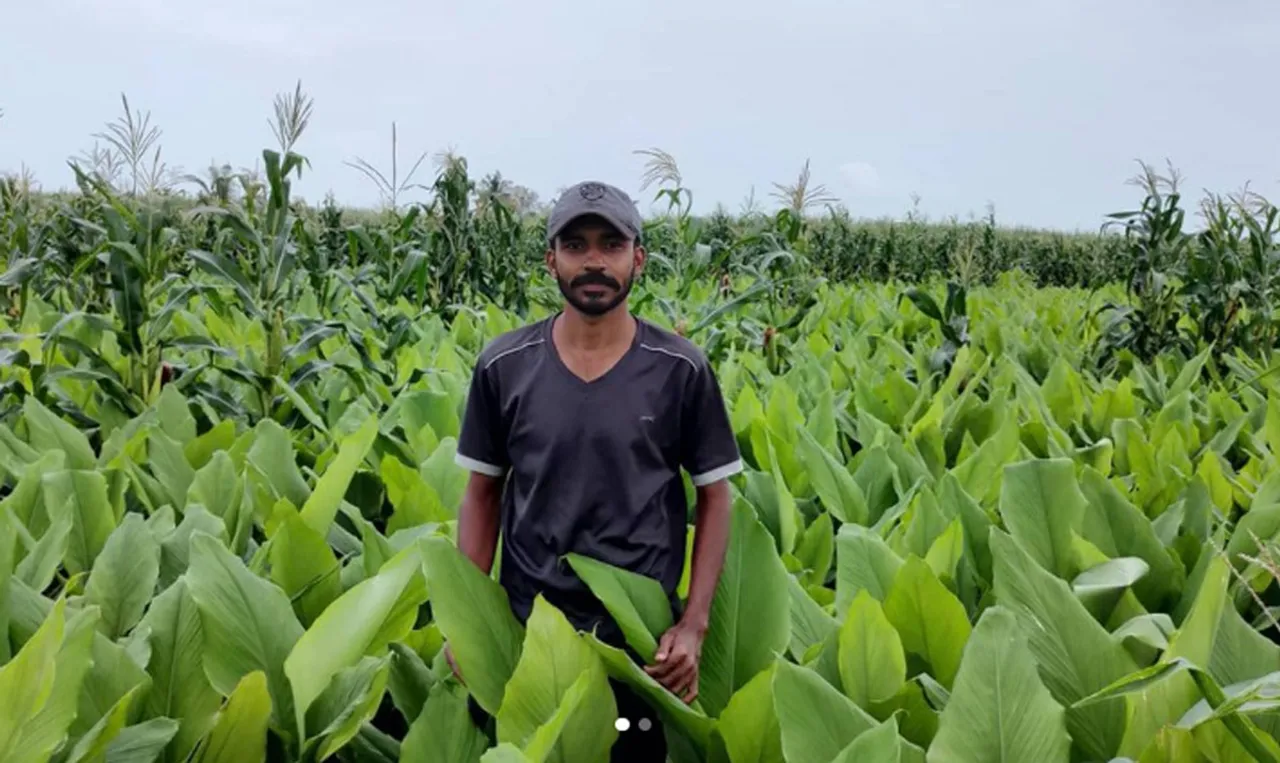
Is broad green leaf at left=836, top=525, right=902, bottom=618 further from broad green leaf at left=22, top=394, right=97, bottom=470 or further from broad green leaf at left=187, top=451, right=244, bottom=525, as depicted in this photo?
broad green leaf at left=22, top=394, right=97, bottom=470

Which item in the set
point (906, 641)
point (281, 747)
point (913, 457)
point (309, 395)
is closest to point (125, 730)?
point (281, 747)

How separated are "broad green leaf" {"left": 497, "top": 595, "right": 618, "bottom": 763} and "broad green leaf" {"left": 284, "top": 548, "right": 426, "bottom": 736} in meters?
0.29

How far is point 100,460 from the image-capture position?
9.89 ft

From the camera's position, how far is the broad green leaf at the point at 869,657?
1562 mm

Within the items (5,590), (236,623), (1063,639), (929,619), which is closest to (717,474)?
(929,619)

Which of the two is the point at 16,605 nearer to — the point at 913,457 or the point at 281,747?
the point at 281,747

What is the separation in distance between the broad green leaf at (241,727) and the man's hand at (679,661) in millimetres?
572

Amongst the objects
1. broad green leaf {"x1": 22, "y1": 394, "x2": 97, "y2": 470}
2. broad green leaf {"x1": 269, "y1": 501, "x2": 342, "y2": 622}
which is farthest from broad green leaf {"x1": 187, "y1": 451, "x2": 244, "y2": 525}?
broad green leaf {"x1": 22, "y1": 394, "x2": 97, "y2": 470}

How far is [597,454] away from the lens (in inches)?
67.7

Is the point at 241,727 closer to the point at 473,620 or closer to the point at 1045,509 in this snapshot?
the point at 473,620

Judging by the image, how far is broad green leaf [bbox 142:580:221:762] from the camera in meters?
1.67

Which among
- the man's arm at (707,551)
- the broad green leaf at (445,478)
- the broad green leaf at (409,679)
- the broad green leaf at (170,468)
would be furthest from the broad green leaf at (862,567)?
the broad green leaf at (170,468)

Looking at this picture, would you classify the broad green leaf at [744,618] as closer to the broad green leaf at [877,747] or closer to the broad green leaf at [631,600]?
the broad green leaf at [631,600]

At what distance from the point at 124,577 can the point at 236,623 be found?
0.45 metres
